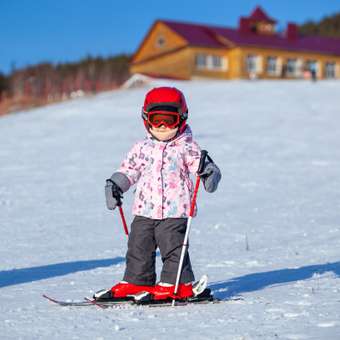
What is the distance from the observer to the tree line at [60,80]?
47.0m

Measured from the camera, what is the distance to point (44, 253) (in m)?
6.96

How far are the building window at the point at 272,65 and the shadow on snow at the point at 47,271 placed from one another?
47393 mm

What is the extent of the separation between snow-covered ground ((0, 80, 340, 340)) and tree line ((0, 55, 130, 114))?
56.2 feet

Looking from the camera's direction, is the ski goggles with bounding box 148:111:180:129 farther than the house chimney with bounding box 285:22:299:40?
No

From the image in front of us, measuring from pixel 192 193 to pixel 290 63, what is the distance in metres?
50.7

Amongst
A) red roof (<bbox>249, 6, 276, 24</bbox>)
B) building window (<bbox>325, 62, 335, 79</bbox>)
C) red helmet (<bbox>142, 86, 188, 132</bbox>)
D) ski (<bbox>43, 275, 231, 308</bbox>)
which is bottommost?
ski (<bbox>43, 275, 231, 308</bbox>)

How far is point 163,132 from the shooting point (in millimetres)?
4680

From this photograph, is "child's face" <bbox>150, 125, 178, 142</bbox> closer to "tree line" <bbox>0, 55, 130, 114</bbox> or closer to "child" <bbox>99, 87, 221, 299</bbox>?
"child" <bbox>99, 87, 221, 299</bbox>

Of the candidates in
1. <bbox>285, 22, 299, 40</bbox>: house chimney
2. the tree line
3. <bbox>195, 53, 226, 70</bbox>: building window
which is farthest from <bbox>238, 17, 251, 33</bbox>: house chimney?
the tree line

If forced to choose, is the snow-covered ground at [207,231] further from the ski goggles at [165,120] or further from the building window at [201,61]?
the building window at [201,61]

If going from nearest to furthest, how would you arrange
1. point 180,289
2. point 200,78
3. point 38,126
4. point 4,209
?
point 180,289, point 4,209, point 38,126, point 200,78

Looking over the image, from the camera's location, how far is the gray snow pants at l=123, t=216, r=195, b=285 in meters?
4.58

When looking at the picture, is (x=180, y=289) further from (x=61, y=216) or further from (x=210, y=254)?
(x=61, y=216)

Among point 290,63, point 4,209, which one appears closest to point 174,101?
point 4,209
